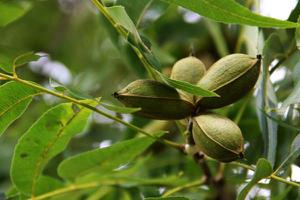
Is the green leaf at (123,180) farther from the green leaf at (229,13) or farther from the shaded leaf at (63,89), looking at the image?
the green leaf at (229,13)

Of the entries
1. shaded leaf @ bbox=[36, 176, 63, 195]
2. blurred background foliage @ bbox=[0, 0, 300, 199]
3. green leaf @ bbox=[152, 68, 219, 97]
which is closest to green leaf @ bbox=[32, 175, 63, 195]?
shaded leaf @ bbox=[36, 176, 63, 195]

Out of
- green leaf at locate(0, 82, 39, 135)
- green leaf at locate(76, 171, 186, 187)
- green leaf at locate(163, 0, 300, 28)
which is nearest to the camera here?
green leaf at locate(163, 0, 300, 28)

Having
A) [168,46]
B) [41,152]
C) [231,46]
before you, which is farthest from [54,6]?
[41,152]

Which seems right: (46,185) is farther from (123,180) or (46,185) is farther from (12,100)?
(12,100)

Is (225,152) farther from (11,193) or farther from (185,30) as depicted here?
(185,30)

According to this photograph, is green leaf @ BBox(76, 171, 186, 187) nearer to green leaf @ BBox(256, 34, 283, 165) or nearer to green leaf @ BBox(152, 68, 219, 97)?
green leaf @ BBox(256, 34, 283, 165)

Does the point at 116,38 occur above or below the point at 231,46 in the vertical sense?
above

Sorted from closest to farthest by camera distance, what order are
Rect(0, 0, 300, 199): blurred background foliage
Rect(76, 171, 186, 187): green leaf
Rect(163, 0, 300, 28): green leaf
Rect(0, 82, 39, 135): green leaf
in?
Rect(163, 0, 300, 28): green leaf < Rect(0, 82, 39, 135): green leaf < Rect(0, 0, 300, 199): blurred background foliage < Rect(76, 171, 186, 187): green leaf

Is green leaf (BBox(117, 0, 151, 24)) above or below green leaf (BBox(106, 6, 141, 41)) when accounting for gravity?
below
